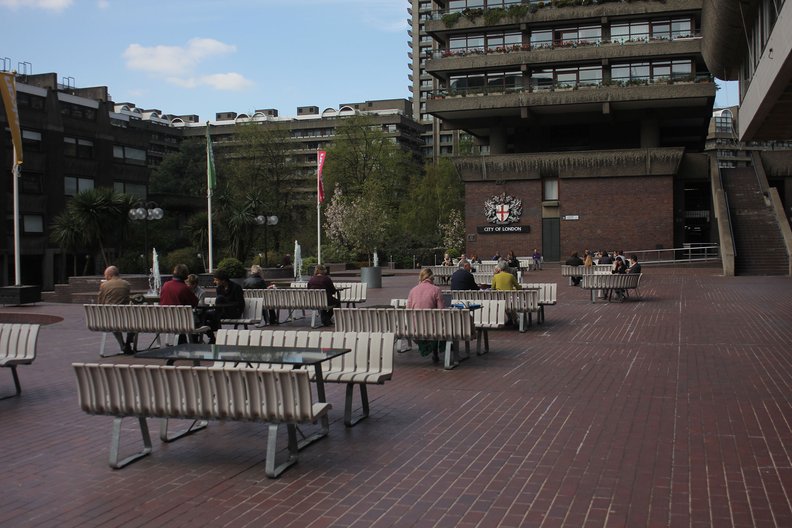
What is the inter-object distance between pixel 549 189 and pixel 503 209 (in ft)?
10.2

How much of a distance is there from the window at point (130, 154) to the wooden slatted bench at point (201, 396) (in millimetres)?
60920

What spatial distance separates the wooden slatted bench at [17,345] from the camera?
9.88 metres

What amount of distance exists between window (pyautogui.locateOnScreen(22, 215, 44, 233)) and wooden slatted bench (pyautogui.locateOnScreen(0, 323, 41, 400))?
47.9m

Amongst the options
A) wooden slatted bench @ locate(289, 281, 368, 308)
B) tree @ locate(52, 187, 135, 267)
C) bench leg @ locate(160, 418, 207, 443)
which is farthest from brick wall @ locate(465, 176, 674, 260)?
bench leg @ locate(160, 418, 207, 443)

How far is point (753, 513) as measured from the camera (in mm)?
5273

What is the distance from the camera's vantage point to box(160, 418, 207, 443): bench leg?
7375 millimetres

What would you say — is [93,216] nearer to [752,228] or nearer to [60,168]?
[60,168]

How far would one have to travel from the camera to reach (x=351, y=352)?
858 cm

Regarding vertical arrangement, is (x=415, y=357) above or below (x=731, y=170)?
below

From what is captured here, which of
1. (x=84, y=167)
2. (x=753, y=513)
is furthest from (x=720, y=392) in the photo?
(x=84, y=167)

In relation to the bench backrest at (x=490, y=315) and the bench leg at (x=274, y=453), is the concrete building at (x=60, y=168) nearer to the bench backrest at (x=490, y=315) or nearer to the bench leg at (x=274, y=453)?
the bench backrest at (x=490, y=315)

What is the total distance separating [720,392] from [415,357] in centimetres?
479

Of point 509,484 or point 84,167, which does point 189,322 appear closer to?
point 509,484

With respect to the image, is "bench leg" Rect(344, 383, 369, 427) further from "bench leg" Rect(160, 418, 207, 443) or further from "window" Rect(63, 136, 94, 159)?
"window" Rect(63, 136, 94, 159)
